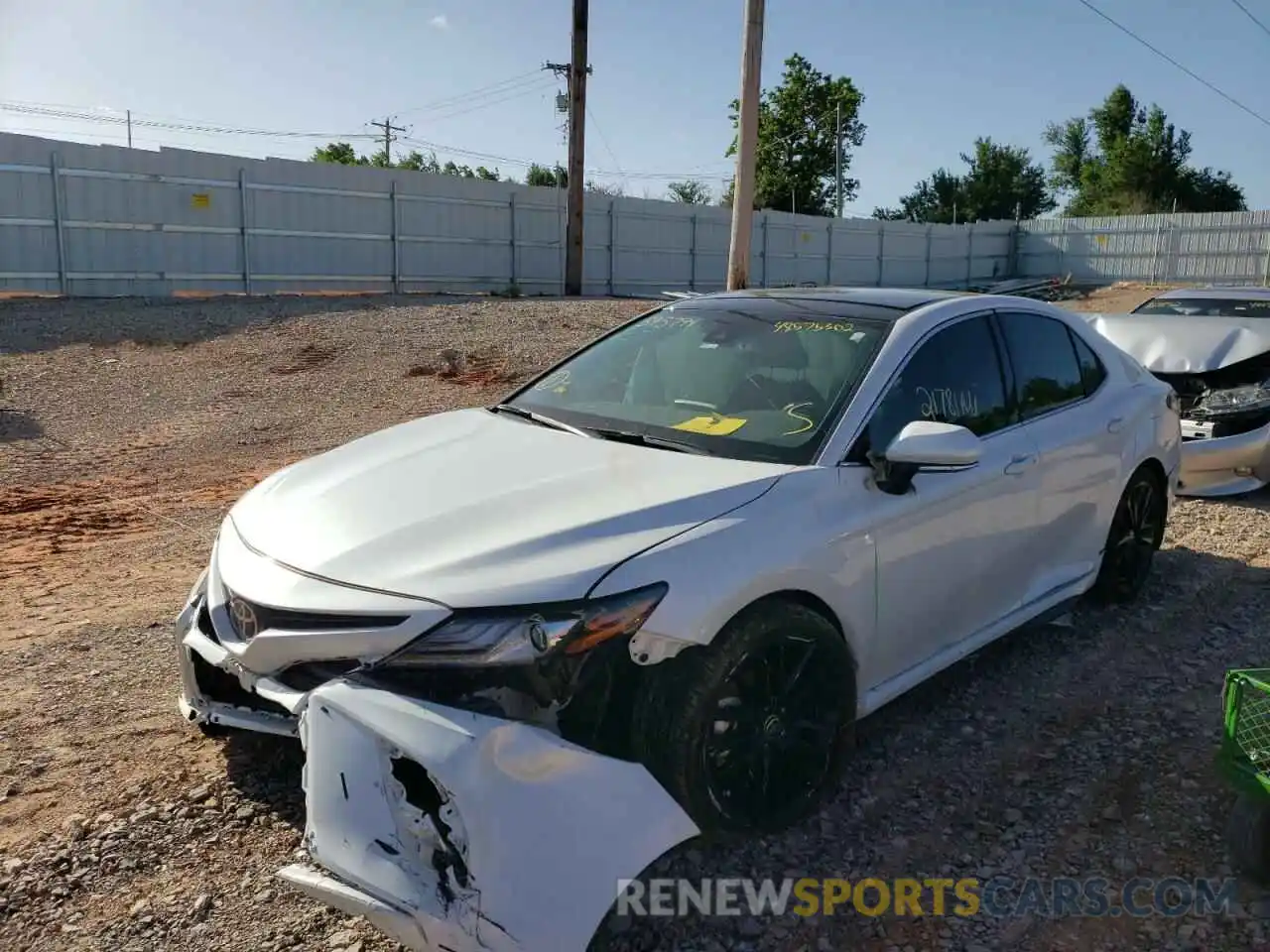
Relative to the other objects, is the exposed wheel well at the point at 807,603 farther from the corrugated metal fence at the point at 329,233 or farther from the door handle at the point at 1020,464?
the corrugated metal fence at the point at 329,233

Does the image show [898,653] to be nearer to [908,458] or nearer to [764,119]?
[908,458]

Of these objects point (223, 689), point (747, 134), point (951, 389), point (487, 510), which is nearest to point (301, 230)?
point (747, 134)

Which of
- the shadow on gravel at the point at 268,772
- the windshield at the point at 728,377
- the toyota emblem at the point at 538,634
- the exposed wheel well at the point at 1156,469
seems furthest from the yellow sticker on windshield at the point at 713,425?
the exposed wheel well at the point at 1156,469

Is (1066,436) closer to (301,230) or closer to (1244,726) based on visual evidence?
(1244,726)

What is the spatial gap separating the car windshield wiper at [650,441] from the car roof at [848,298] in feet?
3.32

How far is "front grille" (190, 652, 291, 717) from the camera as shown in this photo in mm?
2904

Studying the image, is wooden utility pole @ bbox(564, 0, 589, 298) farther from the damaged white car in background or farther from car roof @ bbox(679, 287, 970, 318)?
car roof @ bbox(679, 287, 970, 318)

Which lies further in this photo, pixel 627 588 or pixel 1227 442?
pixel 1227 442

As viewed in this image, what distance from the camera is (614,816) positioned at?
2434 millimetres

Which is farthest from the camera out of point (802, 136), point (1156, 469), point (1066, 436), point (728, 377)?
point (802, 136)

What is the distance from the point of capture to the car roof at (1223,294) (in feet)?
30.0

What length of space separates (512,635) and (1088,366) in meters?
3.57

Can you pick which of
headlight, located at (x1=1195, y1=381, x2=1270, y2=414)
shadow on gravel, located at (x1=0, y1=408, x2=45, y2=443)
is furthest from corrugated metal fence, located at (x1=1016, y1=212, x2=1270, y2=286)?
shadow on gravel, located at (x1=0, y1=408, x2=45, y2=443)

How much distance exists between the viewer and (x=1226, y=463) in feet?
24.0
